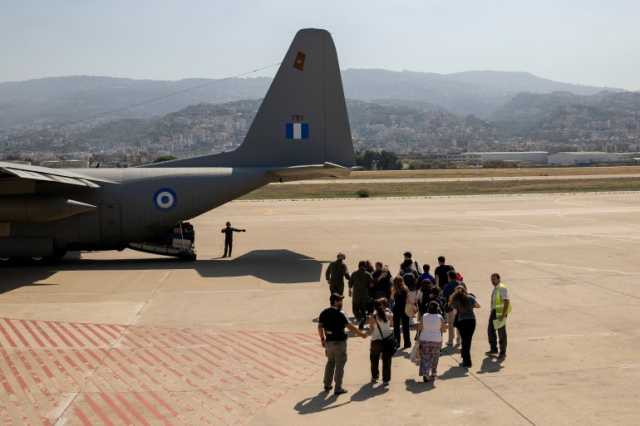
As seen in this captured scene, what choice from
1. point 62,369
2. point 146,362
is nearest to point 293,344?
point 146,362

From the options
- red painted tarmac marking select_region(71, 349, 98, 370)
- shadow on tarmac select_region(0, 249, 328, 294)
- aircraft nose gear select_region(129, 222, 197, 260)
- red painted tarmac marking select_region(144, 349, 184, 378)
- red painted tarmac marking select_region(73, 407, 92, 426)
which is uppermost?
aircraft nose gear select_region(129, 222, 197, 260)

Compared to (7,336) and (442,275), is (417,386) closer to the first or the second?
(442,275)

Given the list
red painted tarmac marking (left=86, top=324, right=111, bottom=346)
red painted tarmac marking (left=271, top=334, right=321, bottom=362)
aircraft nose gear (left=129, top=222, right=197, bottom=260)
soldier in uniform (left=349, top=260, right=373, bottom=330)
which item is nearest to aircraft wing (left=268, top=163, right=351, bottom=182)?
aircraft nose gear (left=129, top=222, right=197, bottom=260)

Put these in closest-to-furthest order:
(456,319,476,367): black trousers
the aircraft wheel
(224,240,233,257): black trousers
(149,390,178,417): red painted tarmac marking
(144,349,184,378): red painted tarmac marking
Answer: (149,390,178,417): red painted tarmac marking < (144,349,184,378): red painted tarmac marking < (456,319,476,367): black trousers < the aircraft wheel < (224,240,233,257): black trousers

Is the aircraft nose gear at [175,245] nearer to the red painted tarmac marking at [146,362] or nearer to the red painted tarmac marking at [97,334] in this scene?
the red painted tarmac marking at [97,334]

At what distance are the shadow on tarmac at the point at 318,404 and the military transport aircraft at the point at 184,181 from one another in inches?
540

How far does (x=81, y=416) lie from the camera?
10.4m

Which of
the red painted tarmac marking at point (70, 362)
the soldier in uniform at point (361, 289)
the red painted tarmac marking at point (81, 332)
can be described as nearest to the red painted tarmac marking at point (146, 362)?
the red painted tarmac marking at point (70, 362)

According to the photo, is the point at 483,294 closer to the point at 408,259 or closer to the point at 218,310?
the point at 408,259

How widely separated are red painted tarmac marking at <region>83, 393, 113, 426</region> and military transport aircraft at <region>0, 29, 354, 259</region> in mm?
13249

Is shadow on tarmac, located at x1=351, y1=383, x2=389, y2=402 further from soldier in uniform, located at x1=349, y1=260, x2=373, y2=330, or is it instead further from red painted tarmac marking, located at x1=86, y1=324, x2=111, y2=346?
red painted tarmac marking, located at x1=86, y1=324, x2=111, y2=346

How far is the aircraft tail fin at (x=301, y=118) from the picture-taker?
26469 mm

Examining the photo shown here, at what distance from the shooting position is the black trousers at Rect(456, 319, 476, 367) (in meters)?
13.0

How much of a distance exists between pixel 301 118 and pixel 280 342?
13847 millimetres
